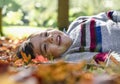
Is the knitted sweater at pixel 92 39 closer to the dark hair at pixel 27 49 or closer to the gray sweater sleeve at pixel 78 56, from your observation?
the gray sweater sleeve at pixel 78 56

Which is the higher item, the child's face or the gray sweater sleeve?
the child's face

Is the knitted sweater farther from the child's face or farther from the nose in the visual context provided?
the nose

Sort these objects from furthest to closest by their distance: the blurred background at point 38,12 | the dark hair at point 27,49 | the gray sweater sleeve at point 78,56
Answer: the blurred background at point 38,12 < the dark hair at point 27,49 < the gray sweater sleeve at point 78,56

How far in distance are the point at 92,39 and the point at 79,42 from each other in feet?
0.39

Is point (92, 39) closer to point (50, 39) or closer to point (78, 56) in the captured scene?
point (78, 56)

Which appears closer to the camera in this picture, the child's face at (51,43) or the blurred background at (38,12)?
the child's face at (51,43)

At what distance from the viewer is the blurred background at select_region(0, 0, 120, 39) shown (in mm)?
7958

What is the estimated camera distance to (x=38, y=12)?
927cm

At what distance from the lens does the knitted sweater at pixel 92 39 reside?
3.57 m

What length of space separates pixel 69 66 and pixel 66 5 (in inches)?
201

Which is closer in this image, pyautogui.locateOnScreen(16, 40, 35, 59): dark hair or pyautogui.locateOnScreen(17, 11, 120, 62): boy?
pyautogui.locateOnScreen(17, 11, 120, 62): boy

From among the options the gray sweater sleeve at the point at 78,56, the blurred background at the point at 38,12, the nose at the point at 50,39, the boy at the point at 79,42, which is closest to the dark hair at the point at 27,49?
the boy at the point at 79,42

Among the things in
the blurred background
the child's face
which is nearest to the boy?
the child's face

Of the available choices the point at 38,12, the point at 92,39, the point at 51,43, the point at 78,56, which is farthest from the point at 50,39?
the point at 38,12
